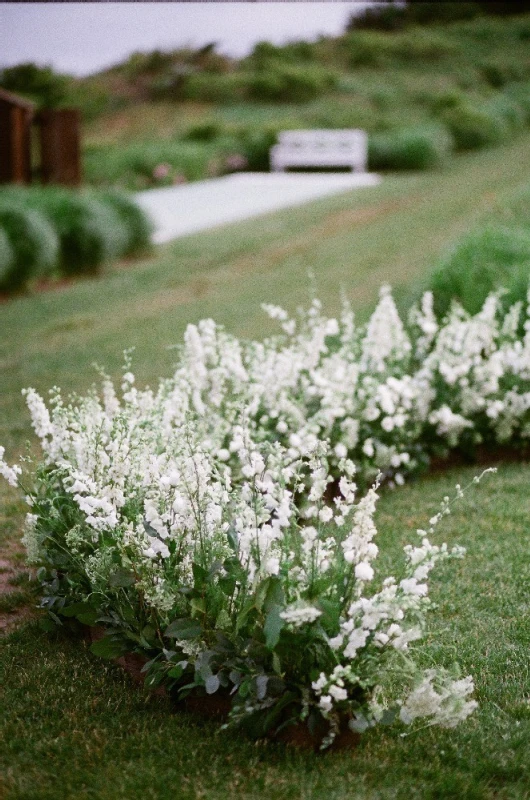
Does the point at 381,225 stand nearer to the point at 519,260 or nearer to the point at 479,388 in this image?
the point at 519,260

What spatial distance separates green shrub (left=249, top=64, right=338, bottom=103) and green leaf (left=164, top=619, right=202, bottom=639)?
2883 centimetres

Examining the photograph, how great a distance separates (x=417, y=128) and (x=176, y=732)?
21201 millimetres

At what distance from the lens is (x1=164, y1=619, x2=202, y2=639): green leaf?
253cm

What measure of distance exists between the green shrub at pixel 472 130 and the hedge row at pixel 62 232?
40.4 feet

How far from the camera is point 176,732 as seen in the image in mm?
2574

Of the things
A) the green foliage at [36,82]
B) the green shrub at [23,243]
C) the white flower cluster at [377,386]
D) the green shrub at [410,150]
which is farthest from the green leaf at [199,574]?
the green shrub at [410,150]

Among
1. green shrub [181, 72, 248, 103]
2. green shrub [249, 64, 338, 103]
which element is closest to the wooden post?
green shrub [181, 72, 248, 103]

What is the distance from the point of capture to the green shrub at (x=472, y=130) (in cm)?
2230

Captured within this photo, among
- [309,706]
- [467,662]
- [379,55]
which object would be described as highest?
[379,55]

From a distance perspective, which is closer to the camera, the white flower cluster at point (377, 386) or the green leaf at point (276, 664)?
the green leaf at point (276, 664)

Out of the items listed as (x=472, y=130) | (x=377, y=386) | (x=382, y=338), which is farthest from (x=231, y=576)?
(x=472, y=130)

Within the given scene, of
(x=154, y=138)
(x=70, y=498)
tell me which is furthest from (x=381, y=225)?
(x=154, y=138)

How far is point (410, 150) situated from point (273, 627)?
1875cm

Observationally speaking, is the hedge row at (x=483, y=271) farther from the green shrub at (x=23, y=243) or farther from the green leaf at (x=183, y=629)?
the green shrub at (x=23, y=243)
